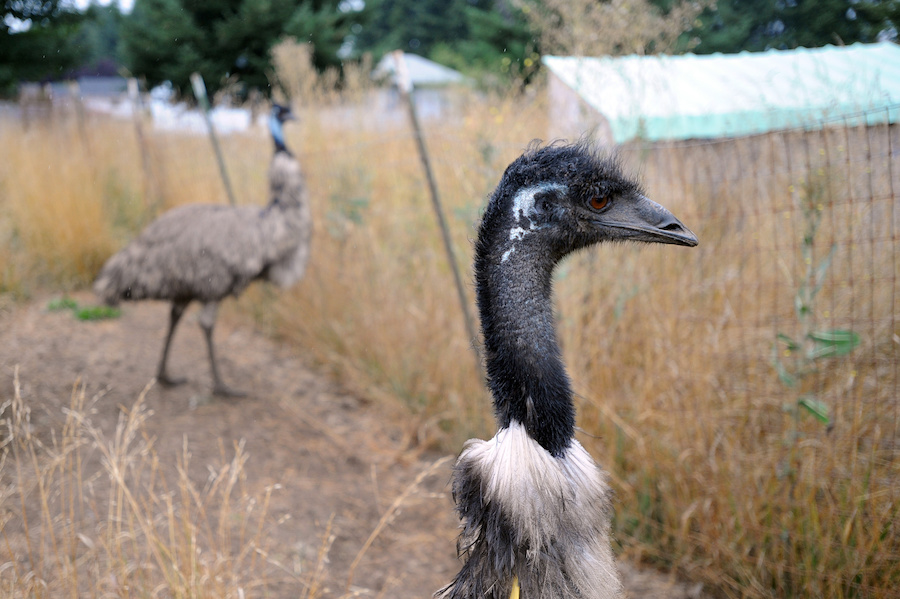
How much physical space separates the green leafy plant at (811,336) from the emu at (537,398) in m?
1.18

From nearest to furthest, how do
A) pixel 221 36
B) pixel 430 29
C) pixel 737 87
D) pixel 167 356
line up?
pixel 737 87
pixel 167 356
pixel 221 36
pixel 430 29

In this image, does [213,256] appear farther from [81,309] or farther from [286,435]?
[81,309]

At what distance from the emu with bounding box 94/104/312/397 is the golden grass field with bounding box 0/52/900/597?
1.62 feet

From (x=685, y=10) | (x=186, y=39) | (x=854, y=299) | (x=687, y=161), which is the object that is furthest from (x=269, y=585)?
(x=186, y=39)

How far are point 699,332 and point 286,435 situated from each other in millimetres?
2769

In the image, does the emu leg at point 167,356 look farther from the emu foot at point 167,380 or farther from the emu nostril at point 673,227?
the emu nostril at point 673,227

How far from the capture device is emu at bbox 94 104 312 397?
15.9ft

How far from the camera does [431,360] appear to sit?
4.66m

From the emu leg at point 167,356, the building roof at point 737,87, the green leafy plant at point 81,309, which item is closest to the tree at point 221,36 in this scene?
the green leafy plant at point 81,309

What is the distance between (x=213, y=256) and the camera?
4.84 metres

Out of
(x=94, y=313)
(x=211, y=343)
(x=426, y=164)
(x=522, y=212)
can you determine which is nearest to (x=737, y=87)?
(x=426, y=164)

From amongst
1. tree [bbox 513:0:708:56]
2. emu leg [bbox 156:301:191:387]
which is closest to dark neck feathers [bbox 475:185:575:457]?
tree [bbox 513:0:708:56]

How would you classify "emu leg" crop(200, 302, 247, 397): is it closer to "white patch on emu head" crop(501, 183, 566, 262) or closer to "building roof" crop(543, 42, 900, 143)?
"building roof" crop(543, 42, 900, 143)

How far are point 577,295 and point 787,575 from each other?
62.7 inches
